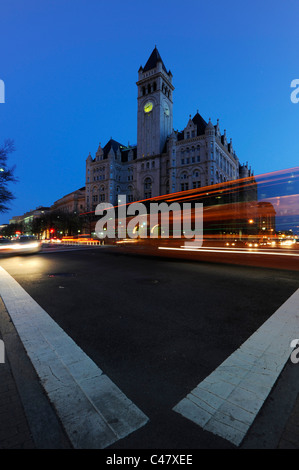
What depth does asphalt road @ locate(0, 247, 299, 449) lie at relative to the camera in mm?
1910

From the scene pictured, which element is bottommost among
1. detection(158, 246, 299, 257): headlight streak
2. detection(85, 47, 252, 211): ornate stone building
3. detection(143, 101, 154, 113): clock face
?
detection(158, 246, 299, 257): headlight streak

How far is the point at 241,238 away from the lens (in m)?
18.2

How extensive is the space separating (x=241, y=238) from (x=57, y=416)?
60.8 feet

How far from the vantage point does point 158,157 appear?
64.2 meters

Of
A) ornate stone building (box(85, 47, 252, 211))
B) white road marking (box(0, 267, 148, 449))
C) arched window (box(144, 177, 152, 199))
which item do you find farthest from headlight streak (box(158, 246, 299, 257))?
arched window (box(144, 177, 152, 199))

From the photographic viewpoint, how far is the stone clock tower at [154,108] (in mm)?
63906

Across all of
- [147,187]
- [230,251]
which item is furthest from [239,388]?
[147,187]

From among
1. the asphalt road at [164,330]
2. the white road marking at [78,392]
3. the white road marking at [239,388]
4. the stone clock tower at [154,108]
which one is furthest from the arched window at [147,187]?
the white road marking at [239,388]

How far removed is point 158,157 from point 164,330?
65697 mm

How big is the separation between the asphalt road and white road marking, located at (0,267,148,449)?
0.40 feet

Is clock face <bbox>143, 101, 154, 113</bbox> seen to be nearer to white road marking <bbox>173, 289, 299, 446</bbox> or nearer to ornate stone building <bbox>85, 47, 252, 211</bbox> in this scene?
ornate stone building <bbox>85, 47, 252, 211</bbox>

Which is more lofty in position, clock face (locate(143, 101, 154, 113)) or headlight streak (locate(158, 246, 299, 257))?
clock face (locate(143, 101, 154, 113))

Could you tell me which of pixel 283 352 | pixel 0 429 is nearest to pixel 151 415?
pixel 0 429

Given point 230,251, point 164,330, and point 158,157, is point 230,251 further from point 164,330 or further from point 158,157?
point 158,157
